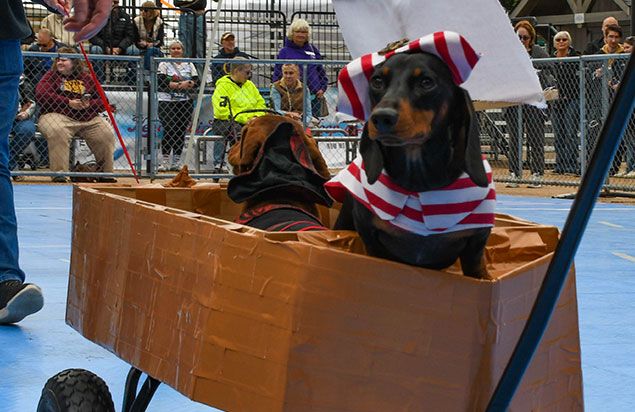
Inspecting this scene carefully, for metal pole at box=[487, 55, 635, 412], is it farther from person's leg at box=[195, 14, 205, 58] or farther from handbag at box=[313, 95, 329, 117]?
person's leg at box=[195, 14, 205, 58]

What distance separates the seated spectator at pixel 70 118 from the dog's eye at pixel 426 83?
323 inches

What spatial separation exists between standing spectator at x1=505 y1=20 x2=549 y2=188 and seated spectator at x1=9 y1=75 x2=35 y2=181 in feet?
15.8

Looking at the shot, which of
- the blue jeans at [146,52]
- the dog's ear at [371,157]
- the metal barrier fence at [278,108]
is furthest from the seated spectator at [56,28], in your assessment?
the dog's ear at [371,157]

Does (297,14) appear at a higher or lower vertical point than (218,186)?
higher

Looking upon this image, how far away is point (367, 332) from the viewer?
155 centimetres

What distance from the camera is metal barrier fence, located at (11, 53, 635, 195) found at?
946 cm

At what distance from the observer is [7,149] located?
341 centimetres

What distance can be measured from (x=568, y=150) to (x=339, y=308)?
28.9 feet

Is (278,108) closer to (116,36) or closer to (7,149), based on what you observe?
(116,36)

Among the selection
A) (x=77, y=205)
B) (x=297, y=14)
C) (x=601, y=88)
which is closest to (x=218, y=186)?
(x=77, y=205)

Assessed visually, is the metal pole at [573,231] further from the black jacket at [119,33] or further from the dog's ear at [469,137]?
the black jacket at [119,33]

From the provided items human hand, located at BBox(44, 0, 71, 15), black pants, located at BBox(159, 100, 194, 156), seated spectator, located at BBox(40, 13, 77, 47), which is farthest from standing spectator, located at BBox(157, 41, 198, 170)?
human hand, located at BBox(44, 0, 71, 15)

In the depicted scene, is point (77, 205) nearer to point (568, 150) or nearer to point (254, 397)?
point (254, 397)

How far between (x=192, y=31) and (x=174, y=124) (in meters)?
2.61
